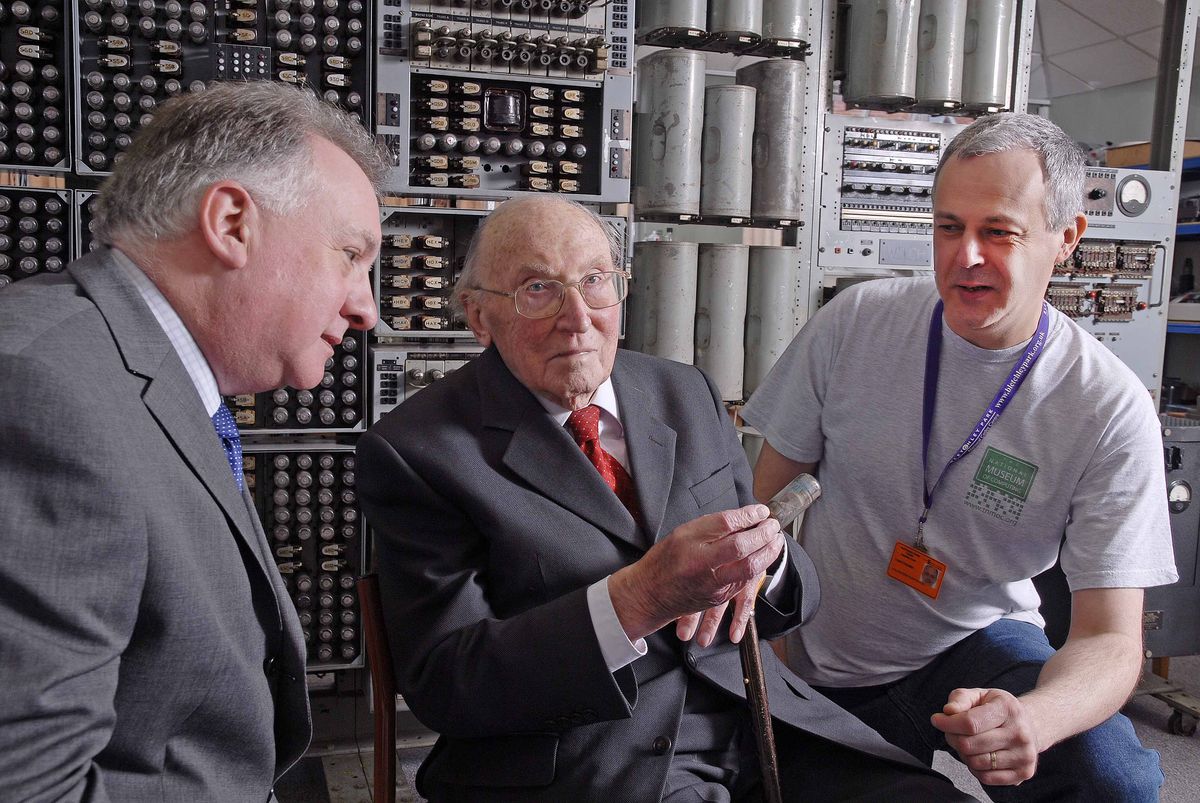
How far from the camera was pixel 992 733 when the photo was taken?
138cm

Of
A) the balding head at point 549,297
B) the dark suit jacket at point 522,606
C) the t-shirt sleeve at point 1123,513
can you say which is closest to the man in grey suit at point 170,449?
the dark suit jacket at point 522,606

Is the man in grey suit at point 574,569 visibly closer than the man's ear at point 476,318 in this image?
Yes

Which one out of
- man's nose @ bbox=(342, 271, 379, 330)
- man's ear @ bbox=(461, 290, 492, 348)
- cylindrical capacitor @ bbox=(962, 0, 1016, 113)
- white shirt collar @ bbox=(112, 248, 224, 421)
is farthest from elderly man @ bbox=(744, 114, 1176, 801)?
cylindrical capacitor @ bbox=(962, 0, 1016, 113)

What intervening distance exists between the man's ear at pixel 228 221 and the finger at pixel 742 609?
0.85m

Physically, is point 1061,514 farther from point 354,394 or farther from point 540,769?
point 354,394

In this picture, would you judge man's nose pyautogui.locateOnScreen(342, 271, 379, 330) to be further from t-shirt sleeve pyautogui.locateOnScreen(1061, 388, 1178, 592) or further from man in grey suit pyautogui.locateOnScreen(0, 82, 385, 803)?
t-shirt sleeve pyautogui.locateOnScreen(1061, 388, 1178, 592)

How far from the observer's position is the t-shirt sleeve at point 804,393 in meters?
2.05

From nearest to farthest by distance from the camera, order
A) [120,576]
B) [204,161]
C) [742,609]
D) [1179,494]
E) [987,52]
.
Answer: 1. [120,576]
2. [204,161]
3. [742,609]
4. [1179,494]
5. [987,52]

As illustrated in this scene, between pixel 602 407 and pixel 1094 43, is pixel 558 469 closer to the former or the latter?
pixel 602 407

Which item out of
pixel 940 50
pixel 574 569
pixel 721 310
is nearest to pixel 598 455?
pixel 574 569

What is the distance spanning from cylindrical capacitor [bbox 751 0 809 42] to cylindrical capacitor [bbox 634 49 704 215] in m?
0.30

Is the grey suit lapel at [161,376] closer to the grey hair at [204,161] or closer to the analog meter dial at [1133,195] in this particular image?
the grey hair at [204,161]

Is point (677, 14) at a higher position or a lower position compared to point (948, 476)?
higher

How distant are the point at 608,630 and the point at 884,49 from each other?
3.01 m
